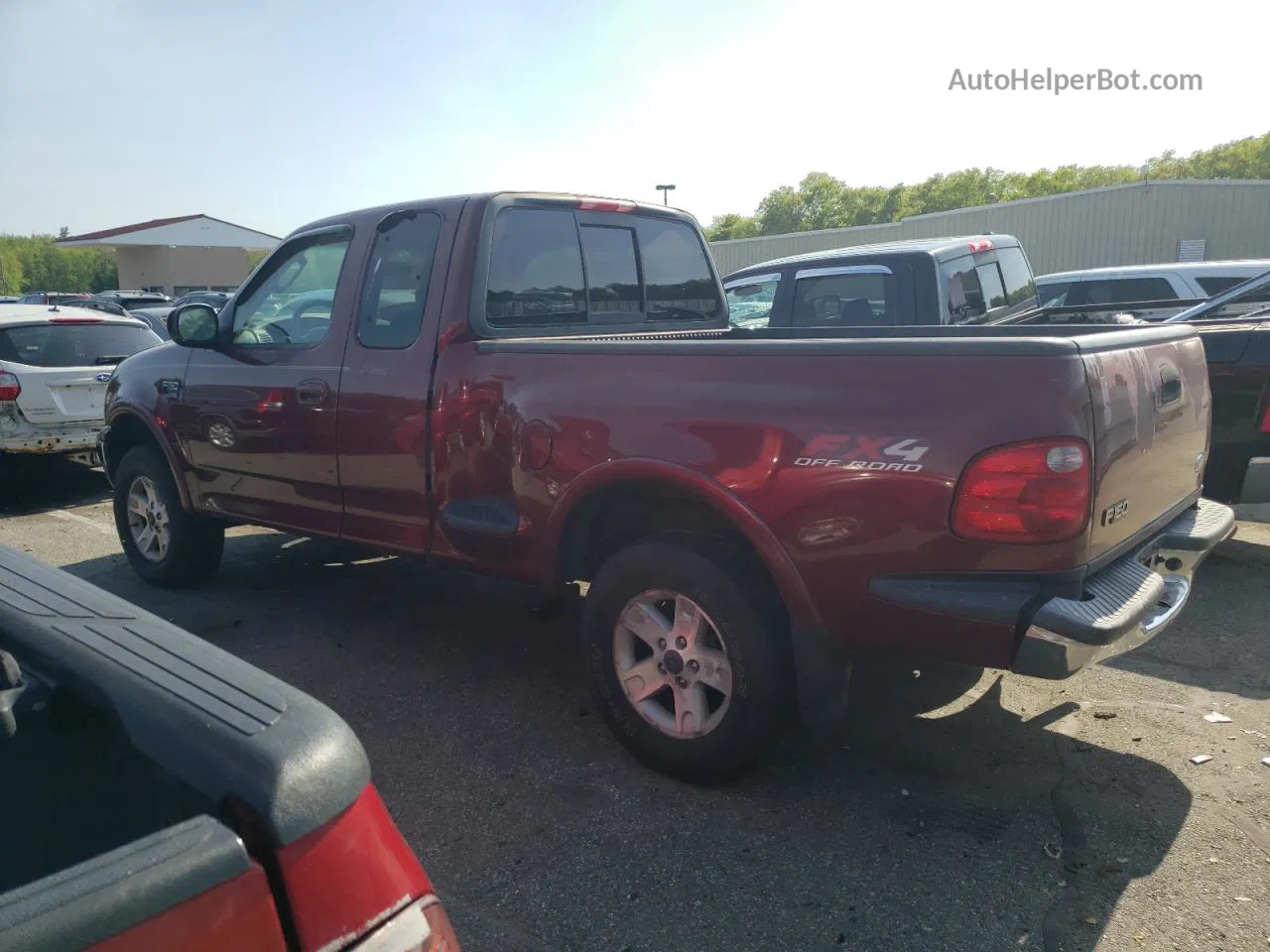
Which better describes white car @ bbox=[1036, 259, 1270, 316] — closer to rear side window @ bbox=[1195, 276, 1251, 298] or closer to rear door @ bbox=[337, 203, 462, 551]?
rear side window @ bbox=[1195, 276, 1251, 298]

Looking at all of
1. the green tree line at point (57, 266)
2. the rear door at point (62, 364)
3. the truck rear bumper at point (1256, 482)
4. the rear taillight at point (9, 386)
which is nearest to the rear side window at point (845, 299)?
the truck rear bumper at point (1256, 482)

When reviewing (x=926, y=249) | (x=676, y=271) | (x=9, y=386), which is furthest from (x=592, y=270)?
(x=9, y=386)

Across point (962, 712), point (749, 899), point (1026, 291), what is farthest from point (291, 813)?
point (1026, 291)

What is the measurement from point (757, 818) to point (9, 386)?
7865 millimetres

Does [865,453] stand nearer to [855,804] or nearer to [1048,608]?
[1048,608]

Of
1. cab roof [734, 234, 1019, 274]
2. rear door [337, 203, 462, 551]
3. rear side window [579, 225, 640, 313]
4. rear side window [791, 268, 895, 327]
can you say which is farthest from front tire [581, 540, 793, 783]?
Answer: cab roof [734, 234, 1019, 274]

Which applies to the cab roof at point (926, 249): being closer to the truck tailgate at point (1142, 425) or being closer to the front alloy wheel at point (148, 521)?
the truck tailgate at point (1142, 425)

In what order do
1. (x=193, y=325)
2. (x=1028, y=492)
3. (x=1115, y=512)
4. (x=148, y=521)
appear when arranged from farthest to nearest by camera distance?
(x=148, y=521) → (x=193, y=325) → (x=1115, y=512) → (x=1028, y=492)

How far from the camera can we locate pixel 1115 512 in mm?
2812

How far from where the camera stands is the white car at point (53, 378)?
26.9ft

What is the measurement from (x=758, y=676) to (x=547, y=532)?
997 mm

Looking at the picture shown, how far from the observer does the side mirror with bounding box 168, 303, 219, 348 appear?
4950 mm

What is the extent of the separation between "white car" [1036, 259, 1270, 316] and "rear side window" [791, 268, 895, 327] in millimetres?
3704

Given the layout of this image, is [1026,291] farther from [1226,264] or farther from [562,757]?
[562,757]
